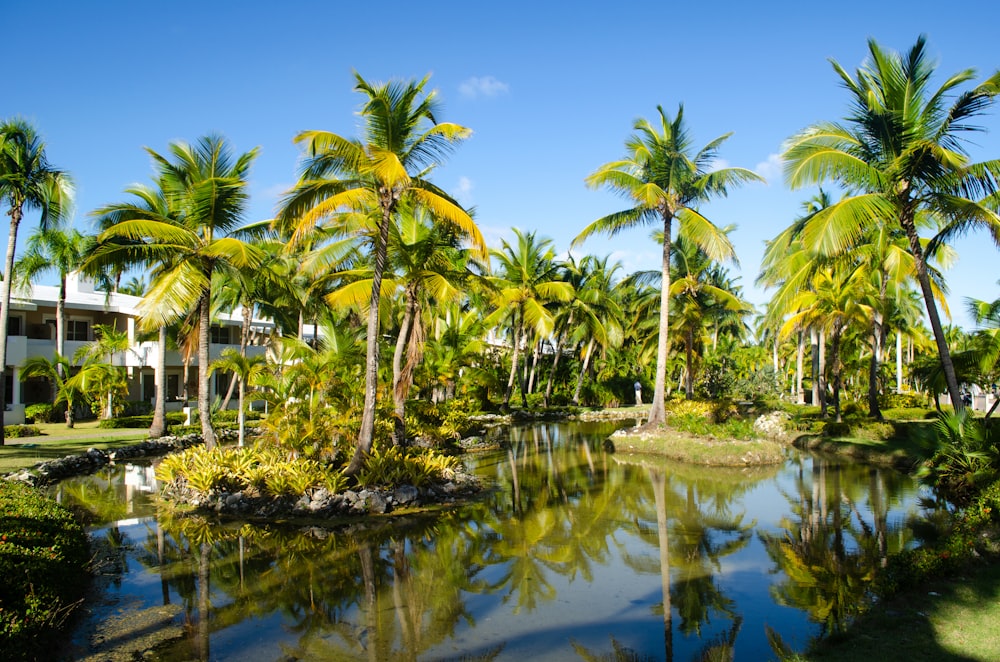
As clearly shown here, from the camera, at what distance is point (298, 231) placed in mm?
12758

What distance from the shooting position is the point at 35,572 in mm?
7070

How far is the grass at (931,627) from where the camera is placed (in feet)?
19.1

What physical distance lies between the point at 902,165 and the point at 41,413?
3311cm

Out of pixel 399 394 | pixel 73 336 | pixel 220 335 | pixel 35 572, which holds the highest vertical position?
pixel 220 335

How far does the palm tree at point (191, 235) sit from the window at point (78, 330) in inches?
792

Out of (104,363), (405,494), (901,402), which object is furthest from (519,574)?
(901,402)

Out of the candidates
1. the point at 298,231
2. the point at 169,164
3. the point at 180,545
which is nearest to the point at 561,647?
the point at 180,545

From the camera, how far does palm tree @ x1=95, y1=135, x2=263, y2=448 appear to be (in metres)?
15.2

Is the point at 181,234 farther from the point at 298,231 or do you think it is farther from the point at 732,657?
the point at 732,657

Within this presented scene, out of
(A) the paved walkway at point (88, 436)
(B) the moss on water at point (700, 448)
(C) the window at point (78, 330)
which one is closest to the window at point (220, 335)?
(C) the window at point (78, 330)

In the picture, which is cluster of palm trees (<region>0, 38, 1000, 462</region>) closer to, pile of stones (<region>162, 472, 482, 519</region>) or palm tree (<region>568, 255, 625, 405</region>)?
pile of stones (<region>162, 472, 482, 519</region>)

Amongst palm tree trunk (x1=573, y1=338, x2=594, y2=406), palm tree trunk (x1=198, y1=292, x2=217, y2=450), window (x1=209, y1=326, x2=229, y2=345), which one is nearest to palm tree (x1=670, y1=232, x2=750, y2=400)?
palm tree trunk (x1=573, y1=338, x2=594, y2=406)

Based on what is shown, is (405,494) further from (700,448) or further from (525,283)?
(525,283)

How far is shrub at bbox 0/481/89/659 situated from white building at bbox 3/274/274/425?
851 inches
